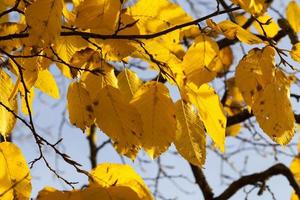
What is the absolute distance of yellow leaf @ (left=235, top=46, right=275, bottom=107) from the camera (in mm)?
974

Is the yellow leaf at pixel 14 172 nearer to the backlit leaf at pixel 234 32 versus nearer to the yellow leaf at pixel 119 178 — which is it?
the yellow leaf at pixel 119 178

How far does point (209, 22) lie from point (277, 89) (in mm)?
188

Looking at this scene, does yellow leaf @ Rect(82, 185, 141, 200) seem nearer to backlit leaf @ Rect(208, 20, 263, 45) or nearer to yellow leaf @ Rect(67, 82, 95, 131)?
yellow leaf @ Rect(67, 82, 95, 131)

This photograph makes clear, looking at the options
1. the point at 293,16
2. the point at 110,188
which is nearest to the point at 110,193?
the point at 110,188

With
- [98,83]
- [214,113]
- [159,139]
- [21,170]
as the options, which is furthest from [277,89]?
[21,170]

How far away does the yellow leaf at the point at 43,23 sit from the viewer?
0.86 meters

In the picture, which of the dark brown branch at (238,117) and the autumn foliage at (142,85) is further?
the dark brown branch at (238,117)

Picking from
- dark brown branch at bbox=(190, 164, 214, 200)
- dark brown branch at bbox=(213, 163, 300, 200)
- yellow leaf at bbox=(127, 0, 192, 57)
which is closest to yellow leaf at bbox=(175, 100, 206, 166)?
yellow leaf at bbox=(127, 0, 192, 57)

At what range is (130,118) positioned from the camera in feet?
3.01

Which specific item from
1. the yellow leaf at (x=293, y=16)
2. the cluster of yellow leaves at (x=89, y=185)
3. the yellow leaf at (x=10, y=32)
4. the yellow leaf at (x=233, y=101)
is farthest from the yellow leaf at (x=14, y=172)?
the yellow leaf at (x=233, y=101)

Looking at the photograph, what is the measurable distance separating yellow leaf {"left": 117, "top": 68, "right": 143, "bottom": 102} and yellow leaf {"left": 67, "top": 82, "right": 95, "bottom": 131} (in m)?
0.09

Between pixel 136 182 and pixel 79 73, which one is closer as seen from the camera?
pixel 136 182

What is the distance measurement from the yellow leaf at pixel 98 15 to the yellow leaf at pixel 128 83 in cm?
21

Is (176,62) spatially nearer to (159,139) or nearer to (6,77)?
(159,139)
